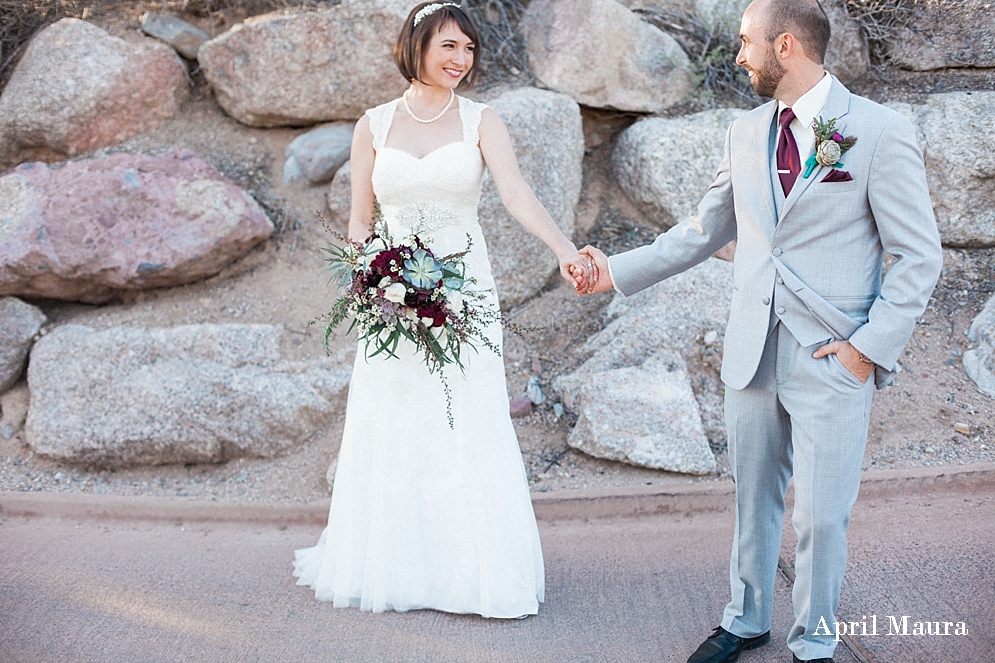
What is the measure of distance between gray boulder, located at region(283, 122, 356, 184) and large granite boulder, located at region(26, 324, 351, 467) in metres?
1.56

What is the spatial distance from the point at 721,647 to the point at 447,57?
262 cm

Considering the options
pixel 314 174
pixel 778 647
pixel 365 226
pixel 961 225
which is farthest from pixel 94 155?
pixel 961 225

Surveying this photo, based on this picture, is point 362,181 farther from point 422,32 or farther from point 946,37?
point 946,37

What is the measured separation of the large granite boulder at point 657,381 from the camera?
4492 mm

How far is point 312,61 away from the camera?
600cm

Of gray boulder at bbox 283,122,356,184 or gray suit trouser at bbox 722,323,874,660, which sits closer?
gray suit trouser at bbox 722,323,874,660

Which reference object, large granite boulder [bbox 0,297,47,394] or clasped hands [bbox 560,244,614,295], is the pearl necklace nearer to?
clasped hands [bbox 560,244,614,295]

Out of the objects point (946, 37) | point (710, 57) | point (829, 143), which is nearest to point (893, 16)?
point (946, 37)

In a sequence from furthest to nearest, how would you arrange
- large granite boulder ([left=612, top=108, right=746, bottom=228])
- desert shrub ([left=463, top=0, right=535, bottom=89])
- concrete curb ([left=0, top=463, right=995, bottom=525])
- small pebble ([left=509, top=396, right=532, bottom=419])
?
desert shrub ([left=463, top=0, right=535, bottom=89]) < large granite boulder ([left=612, top=108, right=746, bottom=228]) < small pebble ([left=509, top=396, right=532, bottom=419]) < concrete curb ([left=0, top=463, right=995, bottom=525])

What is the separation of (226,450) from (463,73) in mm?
2765

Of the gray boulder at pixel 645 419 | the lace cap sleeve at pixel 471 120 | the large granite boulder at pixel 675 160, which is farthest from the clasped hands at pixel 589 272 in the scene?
the large granite boulder at pixel 675 160

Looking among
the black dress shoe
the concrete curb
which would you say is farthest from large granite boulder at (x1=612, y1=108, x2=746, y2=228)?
the black dress shoe

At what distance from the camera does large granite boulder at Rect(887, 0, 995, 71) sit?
6.02 m

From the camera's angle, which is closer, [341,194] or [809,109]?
[809,109]
